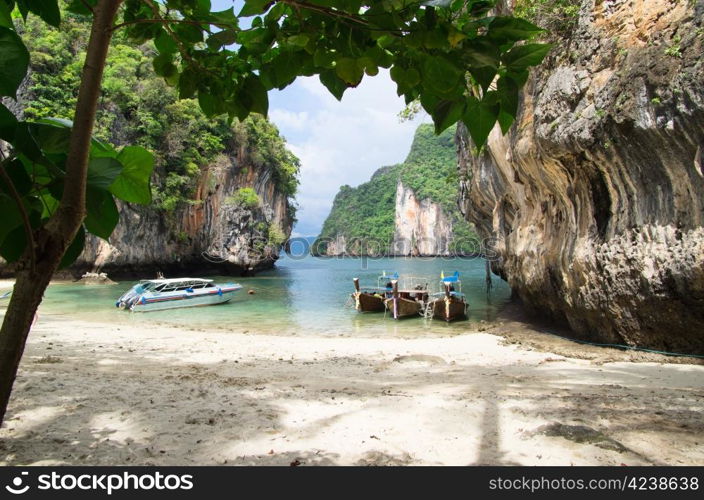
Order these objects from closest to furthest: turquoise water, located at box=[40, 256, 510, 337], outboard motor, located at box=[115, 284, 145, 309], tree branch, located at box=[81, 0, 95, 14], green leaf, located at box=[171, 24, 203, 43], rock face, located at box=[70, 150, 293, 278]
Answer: tree branch, located at box=[81, 0, 95, 14]
green leaf, located at box=[171, 24, 203, 43]
turquoise water, located at box=[40, 256, 510, 337]
outboard motor, located at box=[115, 284, 145, 309]
rock face, located at box=[70, 150, 293, 278]

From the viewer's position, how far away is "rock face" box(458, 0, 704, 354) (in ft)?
19.9

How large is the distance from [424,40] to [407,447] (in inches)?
83.5

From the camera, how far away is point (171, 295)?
1703 centimetres

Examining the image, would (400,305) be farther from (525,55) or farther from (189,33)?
(525,55)

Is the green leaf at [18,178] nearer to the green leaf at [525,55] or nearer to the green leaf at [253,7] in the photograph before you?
the green leaf at [253,7]

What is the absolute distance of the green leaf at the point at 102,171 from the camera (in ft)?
3.34

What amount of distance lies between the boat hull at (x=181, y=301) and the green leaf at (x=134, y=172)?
16462mm

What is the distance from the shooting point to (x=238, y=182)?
103 ft

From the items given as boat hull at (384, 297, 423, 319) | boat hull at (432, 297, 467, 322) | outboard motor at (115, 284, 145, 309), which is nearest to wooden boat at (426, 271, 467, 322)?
boat hull at (432, 297, 467, 322)

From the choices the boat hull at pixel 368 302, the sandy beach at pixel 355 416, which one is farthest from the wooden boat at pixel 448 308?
the sandy beach at pixel 355 416

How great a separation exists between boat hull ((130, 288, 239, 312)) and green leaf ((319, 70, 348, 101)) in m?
16.7

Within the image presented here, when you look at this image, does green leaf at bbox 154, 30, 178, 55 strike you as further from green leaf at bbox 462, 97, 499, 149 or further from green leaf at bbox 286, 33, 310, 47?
green leaf at bbox 462, 97, 499, 149

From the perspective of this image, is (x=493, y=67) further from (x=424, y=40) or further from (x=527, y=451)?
(x=527, y=451)

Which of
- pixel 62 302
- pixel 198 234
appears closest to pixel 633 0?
pixel 62 302
